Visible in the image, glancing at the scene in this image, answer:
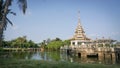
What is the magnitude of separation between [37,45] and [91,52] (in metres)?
83.7

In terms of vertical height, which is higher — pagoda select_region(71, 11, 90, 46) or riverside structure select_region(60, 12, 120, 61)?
pagoda select_region(71, 11, 90, 46)

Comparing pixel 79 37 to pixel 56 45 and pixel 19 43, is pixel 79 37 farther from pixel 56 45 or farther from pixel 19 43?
pixel 19 43

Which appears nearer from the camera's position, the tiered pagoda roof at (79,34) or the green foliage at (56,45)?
the tiered pagoda roof at (79,34)

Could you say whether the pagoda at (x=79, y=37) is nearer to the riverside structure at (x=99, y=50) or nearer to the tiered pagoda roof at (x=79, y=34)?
the tiered pagoda roof at (x=79, y=34)

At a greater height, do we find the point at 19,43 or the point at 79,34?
the point at 79,34

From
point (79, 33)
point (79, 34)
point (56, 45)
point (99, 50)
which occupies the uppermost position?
point (79, 33)

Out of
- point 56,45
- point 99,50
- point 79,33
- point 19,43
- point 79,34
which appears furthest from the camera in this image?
point 19,43

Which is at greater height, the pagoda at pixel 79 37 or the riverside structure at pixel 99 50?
the pagoda at pixel 79 37

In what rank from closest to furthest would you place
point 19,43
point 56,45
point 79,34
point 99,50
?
point 99,50
point 79,34
point 56,45
point 19,43

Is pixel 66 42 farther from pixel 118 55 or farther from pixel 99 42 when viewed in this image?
pixel 118 55

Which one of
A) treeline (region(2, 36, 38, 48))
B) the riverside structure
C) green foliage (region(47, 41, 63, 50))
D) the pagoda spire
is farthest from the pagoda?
treeline (region(2, 36, 38, 48))

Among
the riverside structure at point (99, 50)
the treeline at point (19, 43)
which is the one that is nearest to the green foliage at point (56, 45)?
the treeline at point (19, 43)

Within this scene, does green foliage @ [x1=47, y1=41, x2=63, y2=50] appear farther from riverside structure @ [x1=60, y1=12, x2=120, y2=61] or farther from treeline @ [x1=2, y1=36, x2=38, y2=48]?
riverside structure @ [x1=60, y1=12, x2=120, y2=61]

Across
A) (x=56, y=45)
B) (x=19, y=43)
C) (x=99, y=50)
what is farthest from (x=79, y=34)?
(x=19, y=43)
